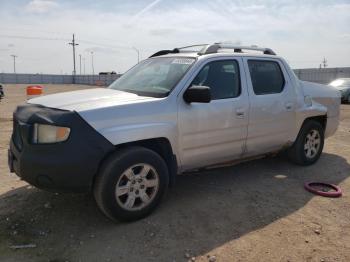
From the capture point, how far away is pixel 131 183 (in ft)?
13.1

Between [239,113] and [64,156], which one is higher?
[239,113]

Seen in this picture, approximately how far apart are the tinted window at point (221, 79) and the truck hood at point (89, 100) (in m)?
0.82

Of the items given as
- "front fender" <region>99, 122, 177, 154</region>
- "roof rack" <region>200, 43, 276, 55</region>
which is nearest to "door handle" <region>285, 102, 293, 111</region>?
"roof rack" <region>200, 43, 276, 55</region>

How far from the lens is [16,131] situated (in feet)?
13.4

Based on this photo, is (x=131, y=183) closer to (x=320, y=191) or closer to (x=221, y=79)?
(x=221, y=79)

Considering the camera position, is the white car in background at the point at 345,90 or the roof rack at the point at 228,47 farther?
the white car in background at the point at 345,90

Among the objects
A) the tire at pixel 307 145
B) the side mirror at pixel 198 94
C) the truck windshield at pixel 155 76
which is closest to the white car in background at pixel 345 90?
the tire at pixel 307 145

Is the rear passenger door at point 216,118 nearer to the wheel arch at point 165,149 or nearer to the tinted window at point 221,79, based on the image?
the tinted window at point 221,79

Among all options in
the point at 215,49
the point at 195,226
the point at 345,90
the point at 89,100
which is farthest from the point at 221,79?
the point at 345,90

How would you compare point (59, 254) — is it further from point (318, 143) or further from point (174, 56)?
point (318, 143)

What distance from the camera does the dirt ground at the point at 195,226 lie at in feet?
11.5

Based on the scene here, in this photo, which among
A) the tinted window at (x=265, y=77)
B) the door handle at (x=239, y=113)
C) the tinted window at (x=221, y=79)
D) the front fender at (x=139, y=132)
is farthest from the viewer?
the tinted window at (x=265, y=77)

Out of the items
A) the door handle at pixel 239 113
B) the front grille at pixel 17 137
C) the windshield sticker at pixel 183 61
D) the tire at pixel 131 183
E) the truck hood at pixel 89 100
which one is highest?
the windshield sticker at pixel 183 61

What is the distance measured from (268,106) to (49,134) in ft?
9.84
